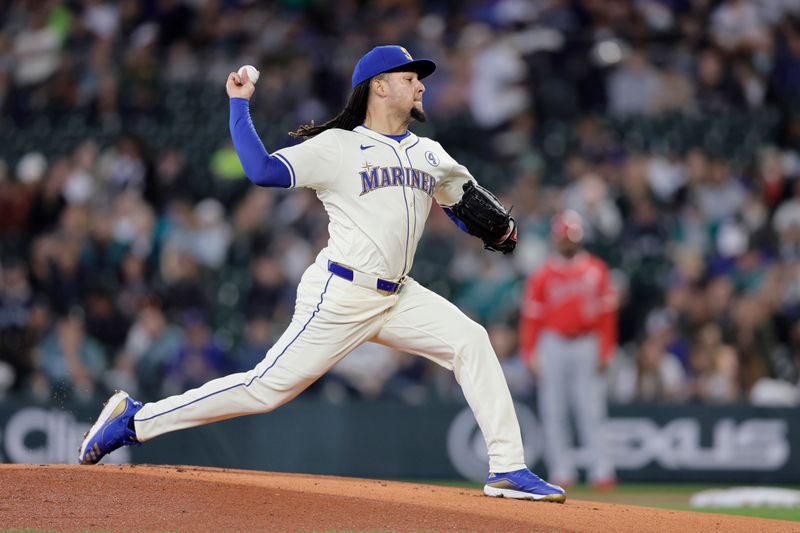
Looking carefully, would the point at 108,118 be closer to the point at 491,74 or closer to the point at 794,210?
the point at 491,74

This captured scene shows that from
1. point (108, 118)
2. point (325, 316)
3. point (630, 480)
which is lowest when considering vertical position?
point (630, 480)

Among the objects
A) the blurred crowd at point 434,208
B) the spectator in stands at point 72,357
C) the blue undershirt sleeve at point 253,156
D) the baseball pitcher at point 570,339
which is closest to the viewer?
the blue undershirt sleeve at point 253,156

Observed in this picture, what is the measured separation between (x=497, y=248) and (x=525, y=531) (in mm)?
1582

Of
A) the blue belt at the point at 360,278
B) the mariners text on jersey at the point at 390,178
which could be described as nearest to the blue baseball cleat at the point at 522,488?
the blue belt at the point at 360,278

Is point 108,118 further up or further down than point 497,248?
further up

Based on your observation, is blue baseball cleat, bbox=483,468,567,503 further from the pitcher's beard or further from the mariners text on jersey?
the pitcher's beard

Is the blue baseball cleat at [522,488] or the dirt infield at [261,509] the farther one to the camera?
the blue baseball cleat at [522,488]

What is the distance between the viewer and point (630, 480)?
11195 millimetres

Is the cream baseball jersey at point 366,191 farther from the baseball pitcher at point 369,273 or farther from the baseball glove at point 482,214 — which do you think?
the baseball glove at point 482,214

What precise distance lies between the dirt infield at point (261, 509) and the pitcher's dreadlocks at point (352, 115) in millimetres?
1666

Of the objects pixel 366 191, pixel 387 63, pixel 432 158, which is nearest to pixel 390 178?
pixel 366 191

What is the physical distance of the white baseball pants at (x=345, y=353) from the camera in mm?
5867

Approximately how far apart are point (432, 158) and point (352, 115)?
43 cm

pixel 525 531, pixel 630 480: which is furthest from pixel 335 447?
pixel 525 531
